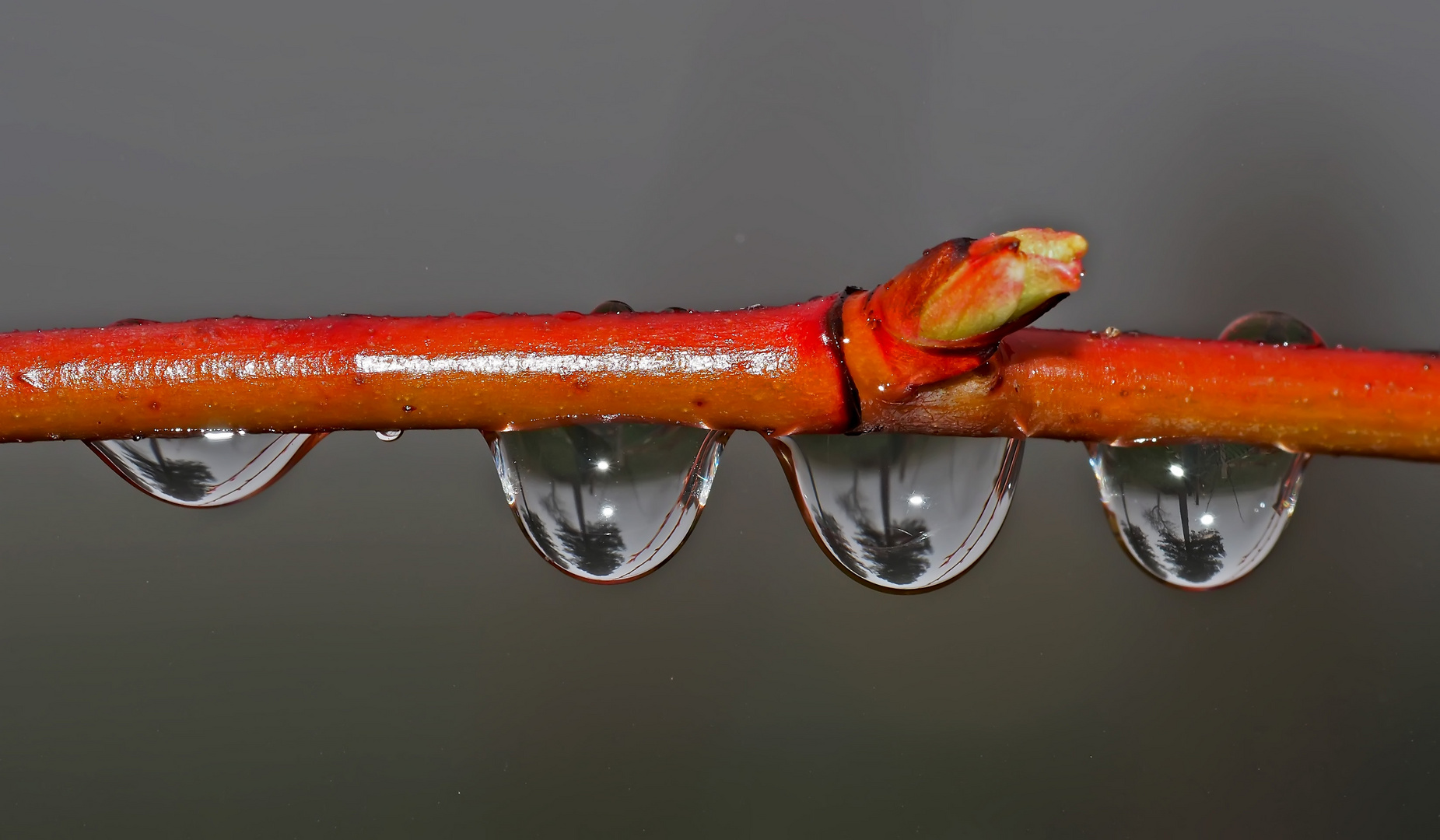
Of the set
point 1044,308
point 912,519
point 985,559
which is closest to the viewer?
point 1044,308

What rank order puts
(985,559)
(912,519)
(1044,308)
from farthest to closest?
(985,559) → (912,519) → (1044,308)

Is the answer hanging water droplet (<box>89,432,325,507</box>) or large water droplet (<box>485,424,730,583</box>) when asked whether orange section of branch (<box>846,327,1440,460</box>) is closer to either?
large water droplet (<box>485,424,730,583</box>)

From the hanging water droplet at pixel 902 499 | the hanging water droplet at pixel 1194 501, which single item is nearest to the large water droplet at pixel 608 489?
the hanging water droplet at pixel 902 499

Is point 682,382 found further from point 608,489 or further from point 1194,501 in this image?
point 1194,501

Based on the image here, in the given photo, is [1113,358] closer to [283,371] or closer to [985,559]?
[283,371]

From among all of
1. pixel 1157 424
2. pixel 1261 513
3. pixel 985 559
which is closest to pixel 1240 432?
pixel 1157 424

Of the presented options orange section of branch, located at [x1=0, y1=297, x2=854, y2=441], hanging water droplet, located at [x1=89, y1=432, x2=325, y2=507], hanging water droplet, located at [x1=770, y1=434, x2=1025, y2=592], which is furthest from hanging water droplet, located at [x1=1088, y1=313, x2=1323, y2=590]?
hanging water droplet, located at [x1=89, y1=432, x2=325, y2=507]

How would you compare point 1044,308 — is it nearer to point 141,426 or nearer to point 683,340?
point 683,340

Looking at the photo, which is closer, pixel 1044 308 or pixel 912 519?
pixel 1044 308
